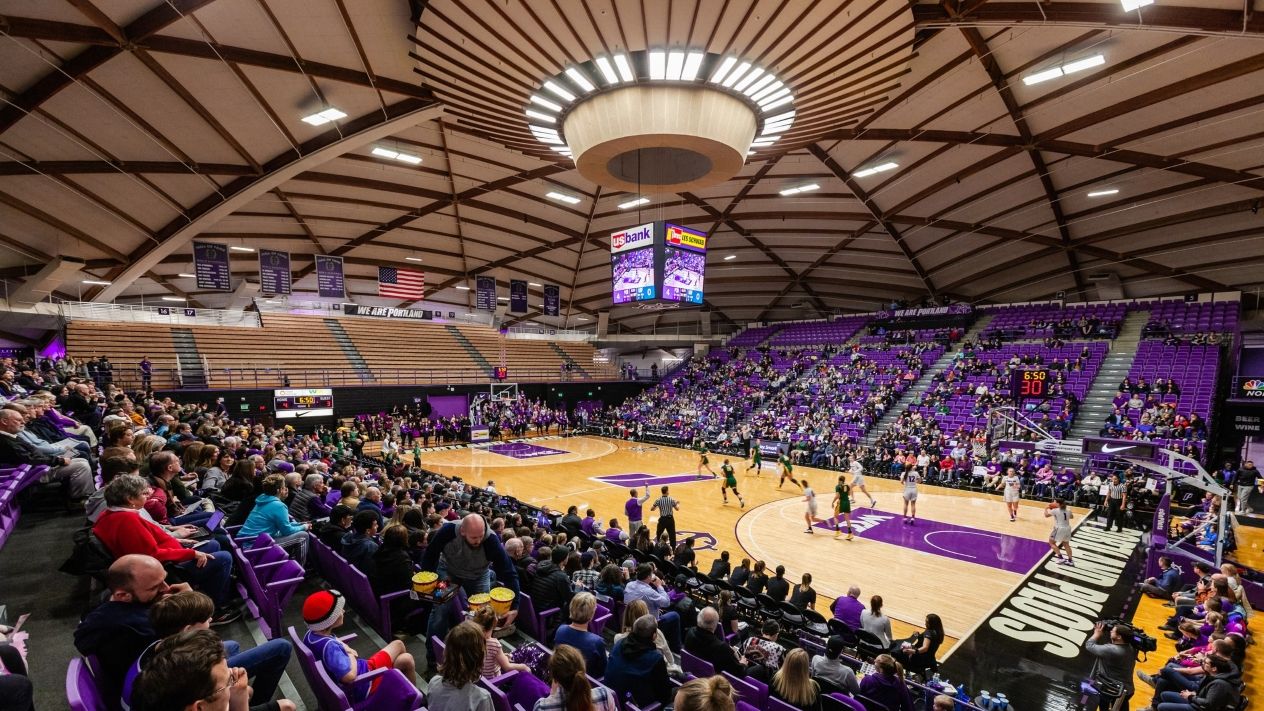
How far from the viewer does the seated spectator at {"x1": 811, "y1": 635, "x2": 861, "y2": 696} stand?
16.3ft

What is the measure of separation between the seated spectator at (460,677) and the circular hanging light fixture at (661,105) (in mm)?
7757

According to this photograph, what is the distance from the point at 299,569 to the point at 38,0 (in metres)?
10.2

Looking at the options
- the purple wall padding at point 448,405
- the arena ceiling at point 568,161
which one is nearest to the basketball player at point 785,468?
the arena ceiling at point 568,161

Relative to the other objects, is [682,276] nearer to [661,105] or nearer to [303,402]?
[661,105]

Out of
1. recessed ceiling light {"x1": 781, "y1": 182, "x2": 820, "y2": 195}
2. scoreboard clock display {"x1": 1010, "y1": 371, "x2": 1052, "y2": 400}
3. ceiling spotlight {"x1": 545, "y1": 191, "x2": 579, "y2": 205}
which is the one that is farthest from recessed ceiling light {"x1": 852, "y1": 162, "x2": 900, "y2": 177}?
ceiling spotlight {"x1": 545, "y1": 191, "x2": 579, "y2": 205}

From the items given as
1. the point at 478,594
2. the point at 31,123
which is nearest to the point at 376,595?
the point at 478,594

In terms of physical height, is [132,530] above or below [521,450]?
above

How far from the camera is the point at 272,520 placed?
18.7 feet

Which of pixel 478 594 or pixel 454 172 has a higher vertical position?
pixel 454 172

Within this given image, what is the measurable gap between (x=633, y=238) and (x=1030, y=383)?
1512 cm

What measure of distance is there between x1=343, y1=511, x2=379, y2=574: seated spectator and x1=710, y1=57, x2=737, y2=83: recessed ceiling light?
761 centimetres

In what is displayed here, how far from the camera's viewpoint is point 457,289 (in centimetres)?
3450

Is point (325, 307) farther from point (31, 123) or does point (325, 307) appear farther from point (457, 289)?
point (31, 123)

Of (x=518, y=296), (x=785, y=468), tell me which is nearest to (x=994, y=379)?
(x=785, y=468)
